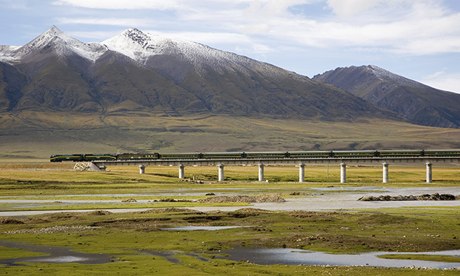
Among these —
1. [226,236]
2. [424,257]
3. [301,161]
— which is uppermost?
[301,161]

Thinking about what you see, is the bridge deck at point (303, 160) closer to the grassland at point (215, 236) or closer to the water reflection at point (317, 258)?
the grassland at point (215, 236)

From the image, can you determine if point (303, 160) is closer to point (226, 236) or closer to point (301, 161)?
point (301, 161)

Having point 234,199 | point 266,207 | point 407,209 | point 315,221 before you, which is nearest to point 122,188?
point 234,199

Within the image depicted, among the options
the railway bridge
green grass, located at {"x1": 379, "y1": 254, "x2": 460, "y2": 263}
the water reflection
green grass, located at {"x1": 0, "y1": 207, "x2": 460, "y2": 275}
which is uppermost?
the railway bridge

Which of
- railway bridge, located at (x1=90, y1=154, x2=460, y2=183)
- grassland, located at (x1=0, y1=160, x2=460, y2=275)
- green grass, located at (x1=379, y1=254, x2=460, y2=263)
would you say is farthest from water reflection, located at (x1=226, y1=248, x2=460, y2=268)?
railway bridge, located at (x1=90, y1=154, x2=460, y2=183)

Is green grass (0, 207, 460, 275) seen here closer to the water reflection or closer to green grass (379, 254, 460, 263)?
the water reflection

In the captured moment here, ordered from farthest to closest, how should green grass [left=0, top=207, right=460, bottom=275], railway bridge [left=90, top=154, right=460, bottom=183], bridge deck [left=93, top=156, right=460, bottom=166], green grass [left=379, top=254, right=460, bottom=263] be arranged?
bridge deck [left=93, top=156, right=460, bottom=166], railway bridge [left=90, top=154, right=460, bottom=183], green grass [left=379, top=254, right=460, bottom=263], green grass [left=0, top=207, right=460, bottom=275]

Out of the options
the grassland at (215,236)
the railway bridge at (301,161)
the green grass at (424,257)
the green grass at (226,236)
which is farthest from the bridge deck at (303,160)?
the green grass at (424,257)

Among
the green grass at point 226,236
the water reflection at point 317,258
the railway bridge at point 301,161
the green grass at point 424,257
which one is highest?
the railway bridge at point 301,161

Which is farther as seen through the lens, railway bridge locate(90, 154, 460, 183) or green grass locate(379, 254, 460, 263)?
railway bridge locate(90, 154, 460, 183)

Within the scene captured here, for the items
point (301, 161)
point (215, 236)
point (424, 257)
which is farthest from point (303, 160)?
point (424, 257)

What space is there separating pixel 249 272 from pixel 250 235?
18.3m

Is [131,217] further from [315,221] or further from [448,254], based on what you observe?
[448,254]

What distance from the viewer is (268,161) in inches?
7603
